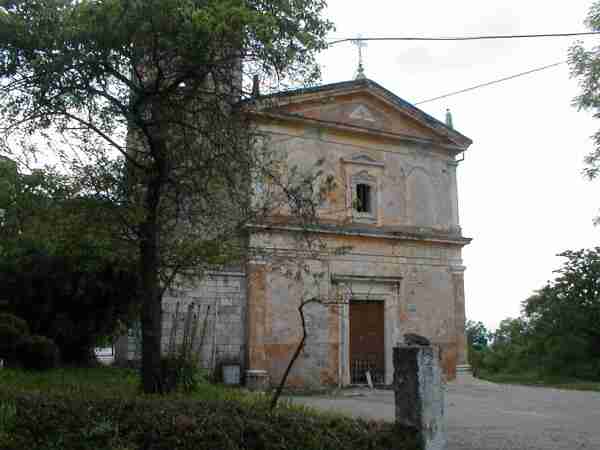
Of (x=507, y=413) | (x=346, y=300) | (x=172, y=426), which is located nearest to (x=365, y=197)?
(x=346, y=300)

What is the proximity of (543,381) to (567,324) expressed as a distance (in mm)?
2156

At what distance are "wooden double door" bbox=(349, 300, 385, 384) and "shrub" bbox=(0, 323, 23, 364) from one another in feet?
29.2

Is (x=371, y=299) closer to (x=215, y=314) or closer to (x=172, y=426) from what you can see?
(x=215, y=314)

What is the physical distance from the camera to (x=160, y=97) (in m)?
8.87

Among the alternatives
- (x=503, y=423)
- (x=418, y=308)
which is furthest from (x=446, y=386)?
(x=503, y=423)

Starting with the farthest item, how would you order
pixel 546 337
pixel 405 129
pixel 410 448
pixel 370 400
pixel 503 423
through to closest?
1. pixel 546 337
2. pixel 405 129
3. pixel 370 400
4. pixel 503 423
5. pixel 410 448

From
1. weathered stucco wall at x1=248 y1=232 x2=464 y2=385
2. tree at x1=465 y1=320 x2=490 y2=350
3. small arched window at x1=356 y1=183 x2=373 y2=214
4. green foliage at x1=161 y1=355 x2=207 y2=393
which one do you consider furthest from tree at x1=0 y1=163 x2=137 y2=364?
tree at x1=465 y1=320 x2=490 y2=350

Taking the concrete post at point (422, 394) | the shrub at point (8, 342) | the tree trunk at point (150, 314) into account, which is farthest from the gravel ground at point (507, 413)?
the shrub at point (8, 342)

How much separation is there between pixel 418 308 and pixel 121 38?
1367 centimetres

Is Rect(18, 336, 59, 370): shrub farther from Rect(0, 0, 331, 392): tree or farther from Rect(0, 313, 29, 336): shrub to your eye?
Rect(0, 0, 331, 392): tree

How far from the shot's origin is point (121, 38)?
25.9 ft

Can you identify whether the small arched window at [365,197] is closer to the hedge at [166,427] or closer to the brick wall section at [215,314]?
the brick wall section at [215,314]

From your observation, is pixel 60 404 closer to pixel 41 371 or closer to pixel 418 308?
pixel 41 371

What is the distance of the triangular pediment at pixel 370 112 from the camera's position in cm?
1856
